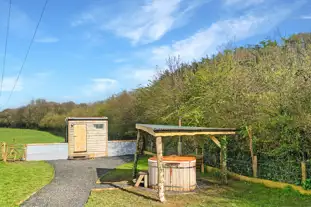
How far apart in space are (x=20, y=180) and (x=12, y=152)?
6.46 m

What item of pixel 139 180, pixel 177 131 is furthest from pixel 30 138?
pixel 177 131

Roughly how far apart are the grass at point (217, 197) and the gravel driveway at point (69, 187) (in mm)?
512

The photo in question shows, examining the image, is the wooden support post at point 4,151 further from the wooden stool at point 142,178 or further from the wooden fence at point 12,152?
the wooden stool at point 142,178

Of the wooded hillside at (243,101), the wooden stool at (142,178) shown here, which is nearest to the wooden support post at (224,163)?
the wooded hillside at (243,101)

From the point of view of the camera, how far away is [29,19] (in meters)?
10.5

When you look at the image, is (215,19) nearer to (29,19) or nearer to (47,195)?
(29,19)

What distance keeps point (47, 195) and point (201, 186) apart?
485 cm

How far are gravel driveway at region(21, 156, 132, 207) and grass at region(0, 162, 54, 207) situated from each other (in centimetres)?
32

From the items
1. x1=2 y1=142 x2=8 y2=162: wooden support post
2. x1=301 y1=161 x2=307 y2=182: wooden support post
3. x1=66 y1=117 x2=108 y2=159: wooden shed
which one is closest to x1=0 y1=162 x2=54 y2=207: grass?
x1=2 y1=142 x2=8 y2=162: wooden support post

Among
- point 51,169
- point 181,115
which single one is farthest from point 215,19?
point 51,169

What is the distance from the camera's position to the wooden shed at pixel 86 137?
17484 millimetres

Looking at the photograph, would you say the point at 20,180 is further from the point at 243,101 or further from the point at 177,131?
the point at 243,101

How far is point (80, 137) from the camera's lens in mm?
17719

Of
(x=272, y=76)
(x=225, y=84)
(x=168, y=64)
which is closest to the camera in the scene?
(x=272, y=76)
